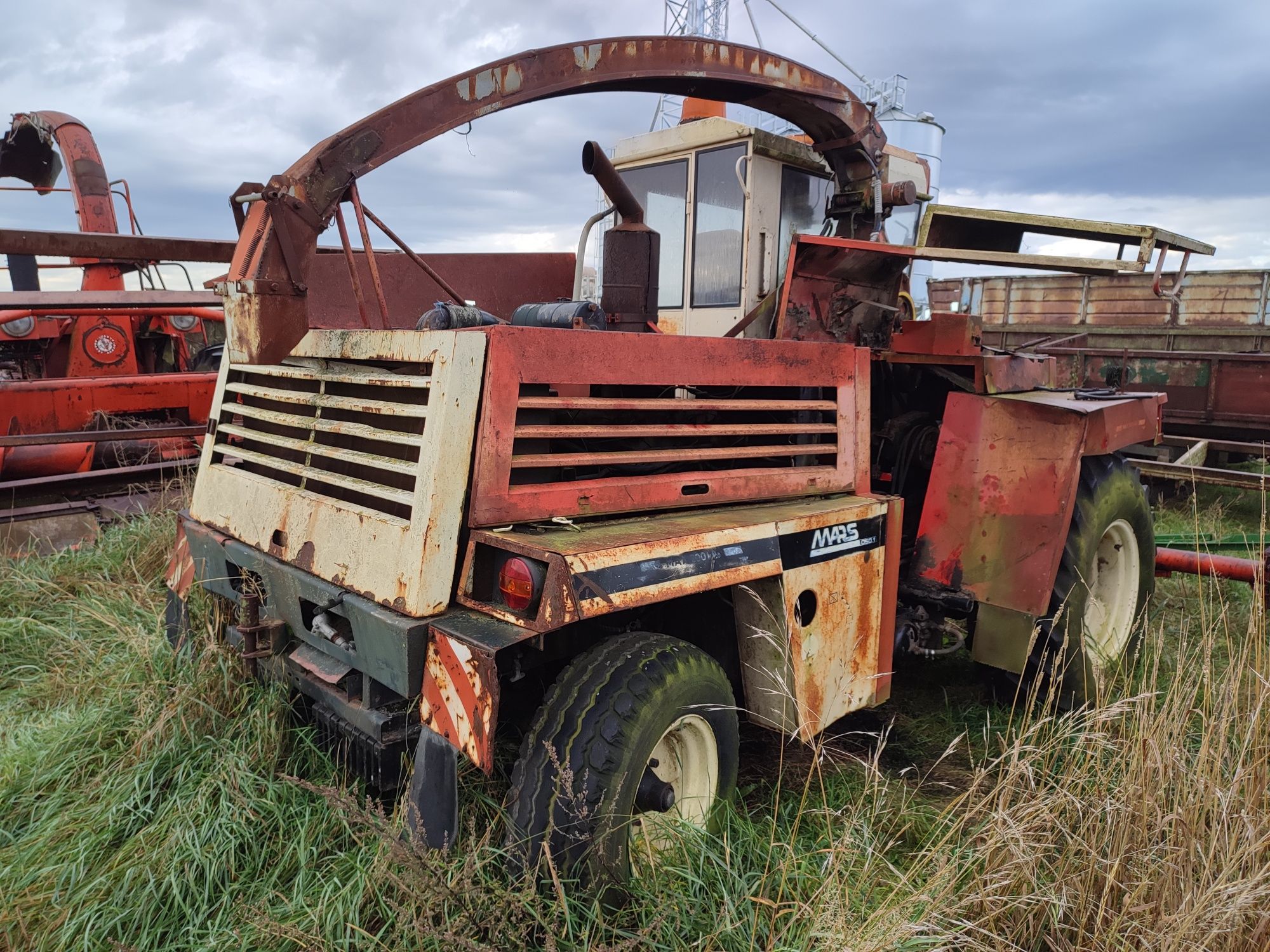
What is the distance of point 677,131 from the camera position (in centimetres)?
404

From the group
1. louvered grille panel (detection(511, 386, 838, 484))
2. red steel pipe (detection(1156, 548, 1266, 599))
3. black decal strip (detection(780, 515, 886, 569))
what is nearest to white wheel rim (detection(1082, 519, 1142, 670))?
red steel pipe (detection(1156, 548, 1266, 599))

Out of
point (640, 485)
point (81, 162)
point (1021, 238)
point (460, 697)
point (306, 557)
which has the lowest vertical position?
point (460, 697)

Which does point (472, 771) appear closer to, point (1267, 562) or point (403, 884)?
point (403, 884)

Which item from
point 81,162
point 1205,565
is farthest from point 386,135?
point 81,162

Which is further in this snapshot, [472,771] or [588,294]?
[588,294]

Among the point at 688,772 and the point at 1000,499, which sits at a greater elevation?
the point at 1000,499

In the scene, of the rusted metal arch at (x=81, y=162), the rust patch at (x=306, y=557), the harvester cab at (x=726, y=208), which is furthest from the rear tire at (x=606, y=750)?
the rusted metal arch at (x=81, y=162)

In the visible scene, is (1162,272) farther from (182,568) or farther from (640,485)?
(182,568)

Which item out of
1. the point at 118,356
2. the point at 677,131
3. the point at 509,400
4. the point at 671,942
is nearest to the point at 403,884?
the point at 671,942

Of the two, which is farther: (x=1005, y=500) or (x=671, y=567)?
(x=1005, y=500)

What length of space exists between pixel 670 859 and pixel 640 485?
992 millimetres

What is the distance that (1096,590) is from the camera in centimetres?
375

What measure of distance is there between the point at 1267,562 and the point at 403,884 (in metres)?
4.05

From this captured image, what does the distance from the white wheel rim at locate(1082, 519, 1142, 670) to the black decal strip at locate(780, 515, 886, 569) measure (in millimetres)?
1373
